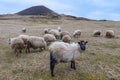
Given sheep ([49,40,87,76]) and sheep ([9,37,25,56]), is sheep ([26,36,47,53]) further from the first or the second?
sheep ([49,40,87,76])

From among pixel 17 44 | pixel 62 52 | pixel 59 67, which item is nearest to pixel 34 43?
pixel 17 44

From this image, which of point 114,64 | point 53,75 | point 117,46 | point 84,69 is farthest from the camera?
point 117,46

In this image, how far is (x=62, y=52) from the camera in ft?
49.4

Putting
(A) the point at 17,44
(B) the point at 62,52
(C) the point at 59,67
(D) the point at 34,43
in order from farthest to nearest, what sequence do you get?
(D) the point at 34,43 → (A) the point at 17,44 → (C) the point at 59,67 → (B) the point at 62,52

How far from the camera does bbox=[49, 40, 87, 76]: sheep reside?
14.8 metres

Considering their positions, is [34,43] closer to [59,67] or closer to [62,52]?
[59,67]

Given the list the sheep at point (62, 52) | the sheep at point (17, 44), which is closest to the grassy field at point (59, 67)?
the sheep at point (17, 44)

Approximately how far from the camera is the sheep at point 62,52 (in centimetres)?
1484

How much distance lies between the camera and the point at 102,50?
21750 mm

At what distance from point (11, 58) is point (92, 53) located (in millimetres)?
6692

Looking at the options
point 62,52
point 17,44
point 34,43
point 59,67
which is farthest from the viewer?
point 34,43

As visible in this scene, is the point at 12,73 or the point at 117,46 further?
the point at 117,46

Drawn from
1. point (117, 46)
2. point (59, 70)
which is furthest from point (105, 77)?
point (117, 46)

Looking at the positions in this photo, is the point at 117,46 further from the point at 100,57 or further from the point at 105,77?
the point at 105,77
